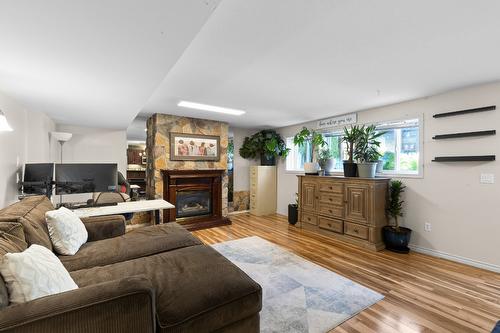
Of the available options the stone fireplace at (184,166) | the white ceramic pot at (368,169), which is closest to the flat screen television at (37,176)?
the stone fireplace at (184,166)

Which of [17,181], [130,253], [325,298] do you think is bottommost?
[325,298]

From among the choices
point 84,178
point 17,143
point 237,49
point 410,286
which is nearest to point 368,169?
point 410,286

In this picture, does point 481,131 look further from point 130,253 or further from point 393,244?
point 130,253

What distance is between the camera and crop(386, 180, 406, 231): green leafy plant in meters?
3.42

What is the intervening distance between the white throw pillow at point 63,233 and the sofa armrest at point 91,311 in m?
1.05

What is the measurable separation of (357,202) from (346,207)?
9.1 inches

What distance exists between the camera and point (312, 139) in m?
4.78

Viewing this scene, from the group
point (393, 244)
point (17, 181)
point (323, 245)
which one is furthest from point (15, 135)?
point (393, 244)

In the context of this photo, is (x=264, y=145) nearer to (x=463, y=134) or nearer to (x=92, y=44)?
(x=463, y=134)

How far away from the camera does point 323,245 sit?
3547 millimetres

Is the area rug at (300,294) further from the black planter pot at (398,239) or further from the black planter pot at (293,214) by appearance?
the black planter pot at (293,214)

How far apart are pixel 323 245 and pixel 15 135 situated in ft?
14.1

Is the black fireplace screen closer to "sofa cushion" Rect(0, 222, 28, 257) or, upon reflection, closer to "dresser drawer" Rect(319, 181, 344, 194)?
"dresser drawer" Rect(319, 181, 344, 194)

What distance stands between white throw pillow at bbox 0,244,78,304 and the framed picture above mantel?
3.45m
